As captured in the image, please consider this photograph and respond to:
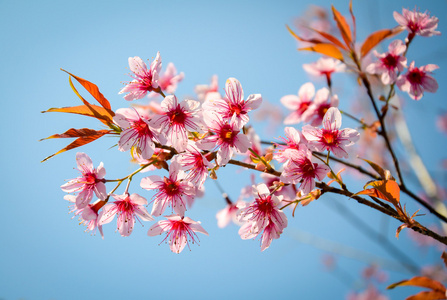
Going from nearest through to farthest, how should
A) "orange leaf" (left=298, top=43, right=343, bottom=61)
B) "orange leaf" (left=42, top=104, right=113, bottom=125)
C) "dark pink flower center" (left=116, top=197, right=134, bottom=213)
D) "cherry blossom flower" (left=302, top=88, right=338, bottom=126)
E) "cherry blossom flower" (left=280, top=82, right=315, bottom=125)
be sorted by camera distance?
Answer: "orange leaf" (left=42, top=104, right=113, bottom=125) → "dark pink flower center" (left=116, top=197, right=134, bottom=213) → "orange leaf" (left=298, top=43, right=343, bottom=61) → "cherry blossom flower" (left=302, top=88, right=338, bottom=126) → "cherry blossom flower" (left=280, top=82, right=315, bottom=125)

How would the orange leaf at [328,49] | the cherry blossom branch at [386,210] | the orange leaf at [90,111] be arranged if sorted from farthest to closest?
the orange leaf at [328,49]
the orange leaf at [90,111]
the cherry blossom branch at [386,210]

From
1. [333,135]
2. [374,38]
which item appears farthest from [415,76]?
[333,135]

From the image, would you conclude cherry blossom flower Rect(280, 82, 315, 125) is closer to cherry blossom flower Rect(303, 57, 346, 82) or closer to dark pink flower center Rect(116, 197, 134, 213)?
cherry blossom flower Rect(303, 57, 346, 82)

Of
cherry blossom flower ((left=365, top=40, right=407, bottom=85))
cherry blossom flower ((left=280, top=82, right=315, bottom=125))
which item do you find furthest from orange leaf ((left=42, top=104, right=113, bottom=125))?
cherry blossom flower ((left=365, top=40, right=407, bottom=85))

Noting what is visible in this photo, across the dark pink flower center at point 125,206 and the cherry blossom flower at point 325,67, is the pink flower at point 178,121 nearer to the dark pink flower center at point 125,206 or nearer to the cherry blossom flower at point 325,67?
the dark pink flower center at point 125,206

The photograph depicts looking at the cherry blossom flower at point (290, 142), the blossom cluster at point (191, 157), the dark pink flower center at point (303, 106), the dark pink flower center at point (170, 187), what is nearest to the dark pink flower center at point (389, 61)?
the dark pink flower center at point (303, 106)

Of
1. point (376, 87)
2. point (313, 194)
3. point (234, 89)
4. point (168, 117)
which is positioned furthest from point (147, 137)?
point (376, 87)
